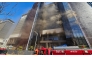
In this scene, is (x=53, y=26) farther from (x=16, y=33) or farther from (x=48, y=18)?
Answer: (x=16, y=33)

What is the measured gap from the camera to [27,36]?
A: 6.07 meters

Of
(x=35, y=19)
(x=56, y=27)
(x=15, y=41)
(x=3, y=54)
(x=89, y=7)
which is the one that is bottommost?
(x=3, y=54)

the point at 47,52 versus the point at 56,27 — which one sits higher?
the point at 56,27

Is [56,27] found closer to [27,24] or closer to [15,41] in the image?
[27,24]

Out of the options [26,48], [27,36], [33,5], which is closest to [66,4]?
[33,5]

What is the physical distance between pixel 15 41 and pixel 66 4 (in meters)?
3.30

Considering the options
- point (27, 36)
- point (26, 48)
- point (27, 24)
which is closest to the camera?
point (26, 48)

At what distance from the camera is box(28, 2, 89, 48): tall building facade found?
5730 millimetres

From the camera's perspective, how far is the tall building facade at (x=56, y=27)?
18.8 ft

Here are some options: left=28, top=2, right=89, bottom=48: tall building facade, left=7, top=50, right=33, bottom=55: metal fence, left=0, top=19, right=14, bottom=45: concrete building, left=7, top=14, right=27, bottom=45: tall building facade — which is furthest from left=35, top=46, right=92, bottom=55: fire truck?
left=0, top=19, right=14, bottom=45: concrete building

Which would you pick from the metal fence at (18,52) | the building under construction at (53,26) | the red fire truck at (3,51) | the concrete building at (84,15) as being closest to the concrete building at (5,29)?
the building under construction at (53,26)

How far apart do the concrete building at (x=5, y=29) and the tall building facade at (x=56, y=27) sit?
115 cm

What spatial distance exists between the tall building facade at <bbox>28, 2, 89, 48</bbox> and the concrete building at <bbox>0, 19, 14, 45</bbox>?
3.77 ft

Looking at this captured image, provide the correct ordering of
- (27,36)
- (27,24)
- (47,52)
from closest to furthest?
(47,52) < (27,36) < (27,24)
